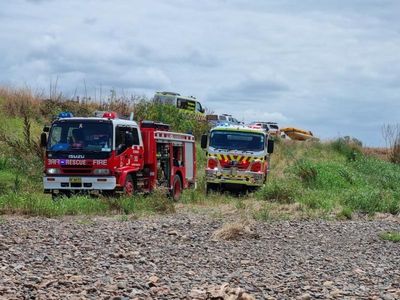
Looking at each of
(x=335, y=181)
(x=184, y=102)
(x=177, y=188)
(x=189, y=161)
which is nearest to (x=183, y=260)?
(x=177, y=188)

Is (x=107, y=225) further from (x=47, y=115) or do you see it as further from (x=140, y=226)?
(x=47, y=115)

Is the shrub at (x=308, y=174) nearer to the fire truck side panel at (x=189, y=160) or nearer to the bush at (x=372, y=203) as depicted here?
the fire truck side panel at (x=189, y=160)

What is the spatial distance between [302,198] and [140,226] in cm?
846

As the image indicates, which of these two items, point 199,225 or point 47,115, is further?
point 47,115

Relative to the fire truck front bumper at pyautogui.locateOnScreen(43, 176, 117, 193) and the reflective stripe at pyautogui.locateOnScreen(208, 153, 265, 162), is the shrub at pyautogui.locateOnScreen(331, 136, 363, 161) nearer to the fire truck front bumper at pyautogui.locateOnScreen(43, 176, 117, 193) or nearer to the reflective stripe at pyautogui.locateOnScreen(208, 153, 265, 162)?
the reflective stripe at pyautogui.locateOnScreen(208, 153, 265, 162)

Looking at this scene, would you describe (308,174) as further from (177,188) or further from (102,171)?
(102,171)

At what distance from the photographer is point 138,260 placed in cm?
1106

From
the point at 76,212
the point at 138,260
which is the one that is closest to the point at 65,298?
the point at 138,260

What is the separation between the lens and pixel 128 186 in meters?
21.0

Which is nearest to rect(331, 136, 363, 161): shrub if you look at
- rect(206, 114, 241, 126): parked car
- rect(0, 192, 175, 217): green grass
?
rect(206, 114, 241, 126): parked car

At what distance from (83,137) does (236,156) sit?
6849 millimetres

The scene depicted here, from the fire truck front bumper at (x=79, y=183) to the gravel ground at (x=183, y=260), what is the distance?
351 centimetres

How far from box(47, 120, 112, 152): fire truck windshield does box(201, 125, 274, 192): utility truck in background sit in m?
5.60

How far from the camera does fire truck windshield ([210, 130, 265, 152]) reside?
25.5 meters
